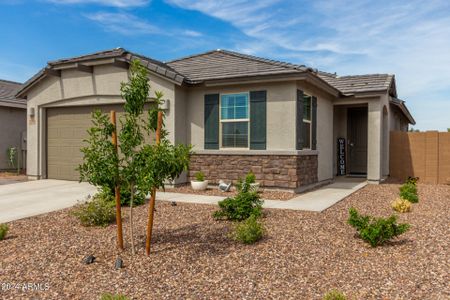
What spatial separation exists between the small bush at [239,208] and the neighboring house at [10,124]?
14.3 m

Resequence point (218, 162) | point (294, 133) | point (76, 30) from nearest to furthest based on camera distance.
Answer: point (294, 133) < point (218, 162) < point (76, 30)

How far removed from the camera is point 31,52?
1422 centimetres

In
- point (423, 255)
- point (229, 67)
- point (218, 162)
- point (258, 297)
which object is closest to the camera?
point (258, 297)

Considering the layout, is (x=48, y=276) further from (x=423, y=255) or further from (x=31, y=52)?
(x=31, y=52)

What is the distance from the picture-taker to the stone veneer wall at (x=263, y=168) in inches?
402

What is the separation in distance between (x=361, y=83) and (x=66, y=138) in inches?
457

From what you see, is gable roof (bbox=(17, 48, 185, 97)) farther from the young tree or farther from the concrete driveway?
the young tree

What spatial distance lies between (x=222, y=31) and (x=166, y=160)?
36.8 feet

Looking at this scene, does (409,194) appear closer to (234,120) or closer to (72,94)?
(234,120)

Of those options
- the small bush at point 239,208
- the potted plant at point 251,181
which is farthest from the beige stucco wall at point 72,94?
the small bush at point 239,208

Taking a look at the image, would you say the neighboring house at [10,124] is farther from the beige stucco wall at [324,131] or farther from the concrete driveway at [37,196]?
the beige stucco wall at [324,131]

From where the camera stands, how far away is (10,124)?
1758 centimetres

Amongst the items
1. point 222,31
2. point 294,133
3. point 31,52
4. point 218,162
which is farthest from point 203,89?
A: point 31,52

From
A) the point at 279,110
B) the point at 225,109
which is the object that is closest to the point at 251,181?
the point at 279,110
